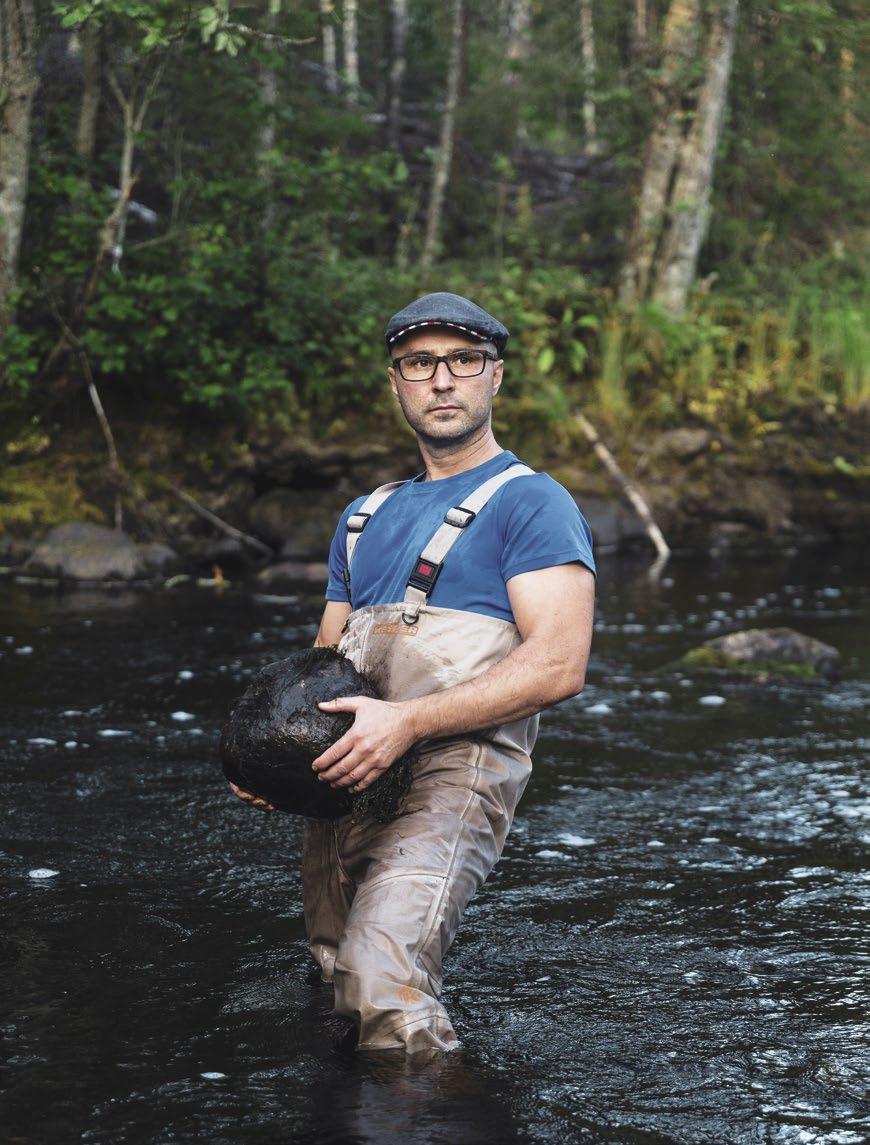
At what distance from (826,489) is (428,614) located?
50.0 feet

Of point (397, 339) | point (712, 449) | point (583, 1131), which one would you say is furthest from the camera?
point (712, 449)

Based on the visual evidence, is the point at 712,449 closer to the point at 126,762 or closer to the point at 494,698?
the point at 126,762

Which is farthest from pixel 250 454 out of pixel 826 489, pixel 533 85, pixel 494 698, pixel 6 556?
pixel 494 698

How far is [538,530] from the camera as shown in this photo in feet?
11.9

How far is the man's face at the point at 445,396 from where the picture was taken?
12.6 ft

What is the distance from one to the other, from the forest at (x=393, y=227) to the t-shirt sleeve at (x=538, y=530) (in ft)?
23.4

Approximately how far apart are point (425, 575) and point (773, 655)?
21.5 feet

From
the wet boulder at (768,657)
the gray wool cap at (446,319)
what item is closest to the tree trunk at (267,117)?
the wet boulder at (768,657)

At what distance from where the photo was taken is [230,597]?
12430 millimetres

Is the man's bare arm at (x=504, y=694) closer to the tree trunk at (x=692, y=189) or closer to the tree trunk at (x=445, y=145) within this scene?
the tree trunk at (x=692, y=189)

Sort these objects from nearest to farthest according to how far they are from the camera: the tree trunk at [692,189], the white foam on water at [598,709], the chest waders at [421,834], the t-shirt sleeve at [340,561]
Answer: the chest waders at [421,834]
the t-shirt sleeve at [340,561]
the white foam on water at [598,709]
the tree trunk at [692,189]

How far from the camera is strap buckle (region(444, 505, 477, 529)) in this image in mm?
3709

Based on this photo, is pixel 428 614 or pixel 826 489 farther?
pixel 826 489

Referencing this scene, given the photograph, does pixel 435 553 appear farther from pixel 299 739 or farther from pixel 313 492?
pixel 313 492
